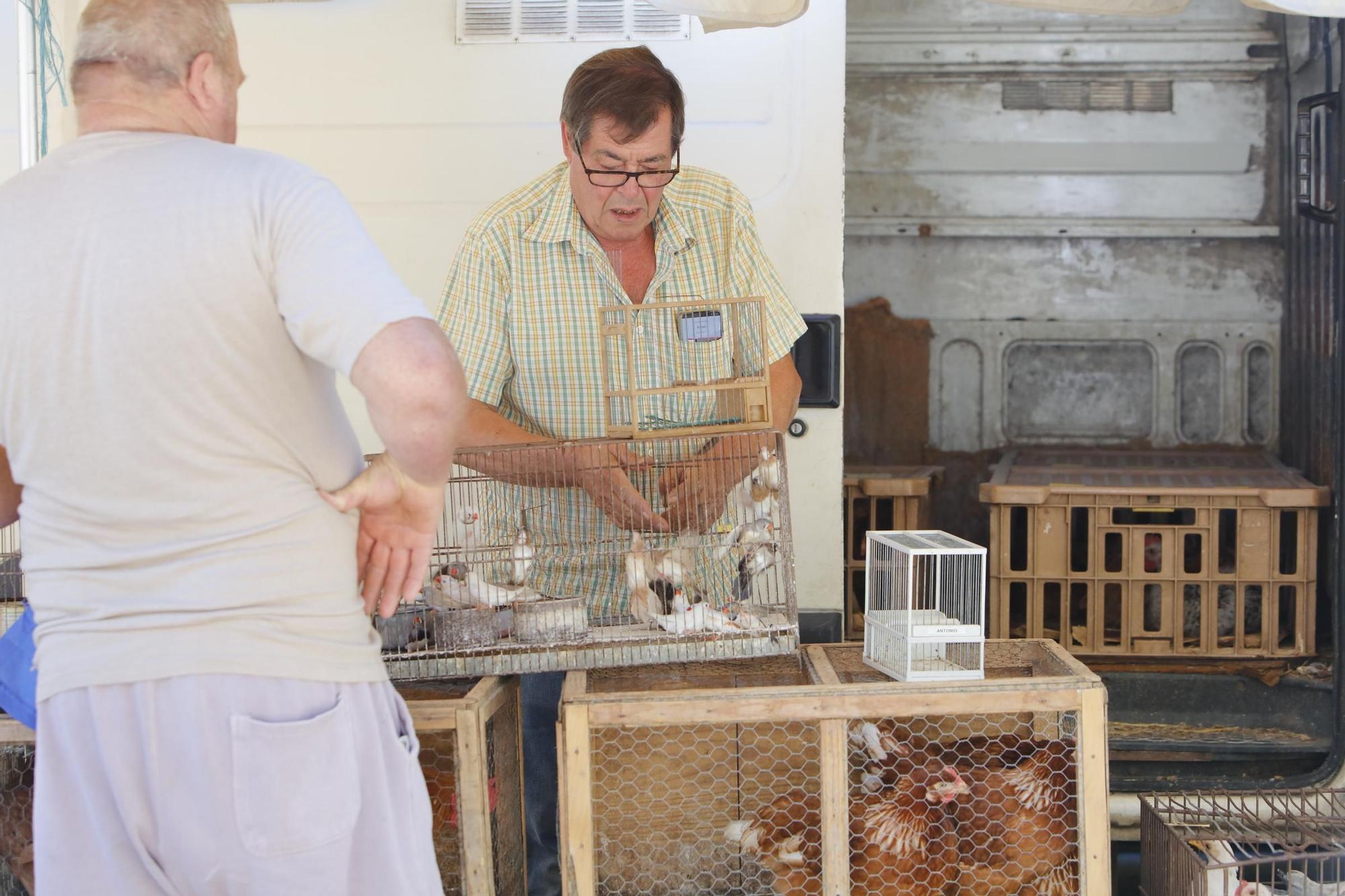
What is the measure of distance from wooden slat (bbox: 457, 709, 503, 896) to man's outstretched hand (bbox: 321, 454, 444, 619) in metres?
0.60

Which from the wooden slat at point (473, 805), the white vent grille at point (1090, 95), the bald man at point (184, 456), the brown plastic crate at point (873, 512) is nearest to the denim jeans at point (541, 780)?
the wooden slat at point (473, 805)

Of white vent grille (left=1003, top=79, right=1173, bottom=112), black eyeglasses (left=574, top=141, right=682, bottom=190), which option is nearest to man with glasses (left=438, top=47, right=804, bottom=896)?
black eyeglasses (left=574, top=141, right=682, bottom=190)

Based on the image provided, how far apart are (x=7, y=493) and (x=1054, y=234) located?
390 cm

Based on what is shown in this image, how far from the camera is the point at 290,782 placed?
154cm

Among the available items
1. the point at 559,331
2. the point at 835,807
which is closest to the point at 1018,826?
the point at 835,807

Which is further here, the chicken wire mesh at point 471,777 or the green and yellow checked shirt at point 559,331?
the green and yellow checked shirt at point 559,331

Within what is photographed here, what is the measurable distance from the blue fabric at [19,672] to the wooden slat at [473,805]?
28.2 inches

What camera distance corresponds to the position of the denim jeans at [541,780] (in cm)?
289

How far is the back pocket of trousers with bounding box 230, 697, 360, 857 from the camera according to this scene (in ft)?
5.00

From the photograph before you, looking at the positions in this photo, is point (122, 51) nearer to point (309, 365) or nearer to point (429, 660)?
point (309, 365)

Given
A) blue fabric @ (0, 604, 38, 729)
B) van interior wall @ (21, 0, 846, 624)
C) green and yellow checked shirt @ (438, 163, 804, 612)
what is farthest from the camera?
van interior wall @ (21, 0, 846, 624)

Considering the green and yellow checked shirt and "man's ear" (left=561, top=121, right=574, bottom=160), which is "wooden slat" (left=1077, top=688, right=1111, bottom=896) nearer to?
the green and yellow checked shirt

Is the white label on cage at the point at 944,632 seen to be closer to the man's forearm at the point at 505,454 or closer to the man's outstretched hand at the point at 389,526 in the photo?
the man's forearm at the point at 505,454

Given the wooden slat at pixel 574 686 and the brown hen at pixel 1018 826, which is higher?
the wooden slat at pixel 574 686
